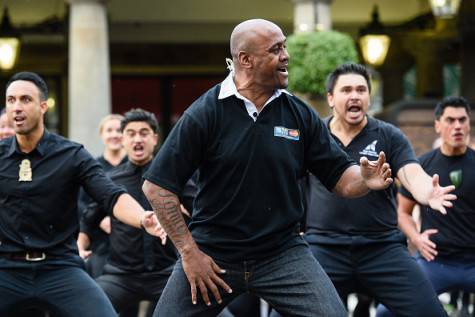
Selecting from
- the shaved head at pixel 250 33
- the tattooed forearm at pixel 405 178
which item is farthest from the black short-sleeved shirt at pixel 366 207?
the shaved head at pixel 250 33

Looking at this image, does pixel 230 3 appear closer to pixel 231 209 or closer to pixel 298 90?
pixel 298 90

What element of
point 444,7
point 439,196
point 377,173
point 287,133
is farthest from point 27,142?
point 444,7

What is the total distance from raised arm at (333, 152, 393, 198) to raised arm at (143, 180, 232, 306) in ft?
2.98

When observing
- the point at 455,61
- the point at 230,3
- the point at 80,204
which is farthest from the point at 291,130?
the point at 455,61

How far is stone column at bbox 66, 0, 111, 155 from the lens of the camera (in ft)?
50.1

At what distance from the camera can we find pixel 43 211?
7.18 meters

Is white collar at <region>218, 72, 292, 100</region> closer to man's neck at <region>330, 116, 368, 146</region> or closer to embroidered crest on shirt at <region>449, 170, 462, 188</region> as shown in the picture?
man's neck at <region>330, 116, 368, 146</region>

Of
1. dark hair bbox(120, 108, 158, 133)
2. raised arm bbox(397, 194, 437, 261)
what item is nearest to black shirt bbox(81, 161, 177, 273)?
dark hair bbox(120, 108, 158, 133)

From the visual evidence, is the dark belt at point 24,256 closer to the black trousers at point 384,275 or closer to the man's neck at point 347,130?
the black trousers at point 384,275

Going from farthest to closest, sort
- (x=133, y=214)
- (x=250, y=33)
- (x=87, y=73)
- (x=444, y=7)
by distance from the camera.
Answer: (x=87, y=73)
(x=444, y=7)
(x=133, y=214)
(x=250, y=33)

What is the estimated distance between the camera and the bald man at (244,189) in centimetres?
568

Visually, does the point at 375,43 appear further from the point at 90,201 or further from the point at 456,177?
the point at 456,177

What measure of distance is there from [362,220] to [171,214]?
8.01 ft

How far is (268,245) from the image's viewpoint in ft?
19.1
